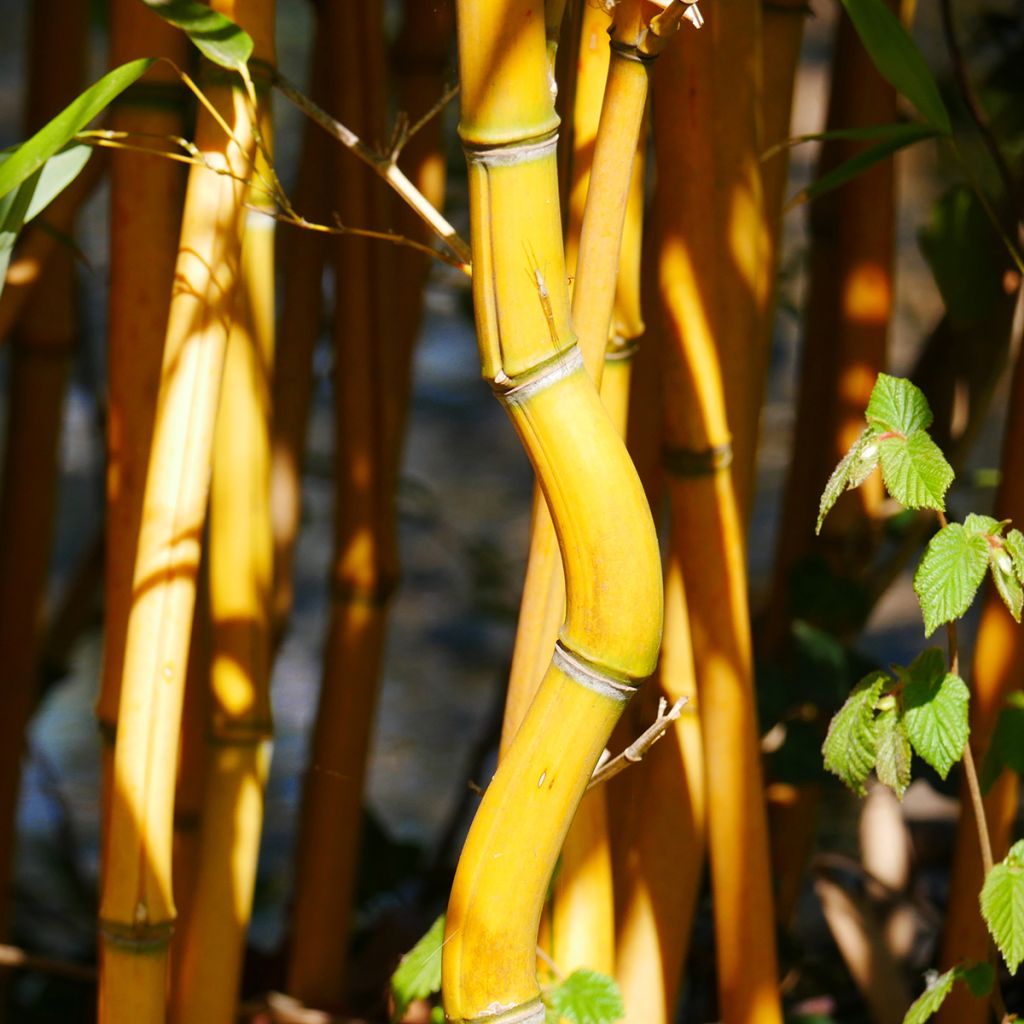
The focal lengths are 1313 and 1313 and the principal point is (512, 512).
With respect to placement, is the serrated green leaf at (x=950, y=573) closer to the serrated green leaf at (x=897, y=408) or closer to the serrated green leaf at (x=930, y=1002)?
the serrated green leaf at (x=897, y=408)

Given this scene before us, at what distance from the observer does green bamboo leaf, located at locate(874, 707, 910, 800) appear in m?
0.44

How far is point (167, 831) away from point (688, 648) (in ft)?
0.79

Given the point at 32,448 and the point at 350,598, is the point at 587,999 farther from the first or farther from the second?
the point at 32,448

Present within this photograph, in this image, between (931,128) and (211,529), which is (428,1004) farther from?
(931,128)

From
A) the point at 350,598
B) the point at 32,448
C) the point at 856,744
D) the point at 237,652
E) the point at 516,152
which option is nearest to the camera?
the point at 516,152

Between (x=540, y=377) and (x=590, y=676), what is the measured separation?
8 cm

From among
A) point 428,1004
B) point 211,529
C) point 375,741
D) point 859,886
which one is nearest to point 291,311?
point 211,529

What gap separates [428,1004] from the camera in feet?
2.49

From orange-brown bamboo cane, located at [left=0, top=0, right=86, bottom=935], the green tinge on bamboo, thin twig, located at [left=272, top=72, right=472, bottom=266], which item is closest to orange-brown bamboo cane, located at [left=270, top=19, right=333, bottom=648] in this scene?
orange-brown bamboo cane, located at [left=0, top=0, right=86, bottom=935]

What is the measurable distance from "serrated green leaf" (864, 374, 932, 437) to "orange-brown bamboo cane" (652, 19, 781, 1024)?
0.09 metres

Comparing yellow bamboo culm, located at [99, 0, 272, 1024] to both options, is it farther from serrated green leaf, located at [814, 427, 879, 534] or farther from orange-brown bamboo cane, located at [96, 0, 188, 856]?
serrated green leaf, located at [814, 427, 879, 534]

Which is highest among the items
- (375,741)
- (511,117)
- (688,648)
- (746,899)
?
(511,117)

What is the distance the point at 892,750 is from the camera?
447 millimetres

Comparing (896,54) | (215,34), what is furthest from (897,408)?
(215,34)
